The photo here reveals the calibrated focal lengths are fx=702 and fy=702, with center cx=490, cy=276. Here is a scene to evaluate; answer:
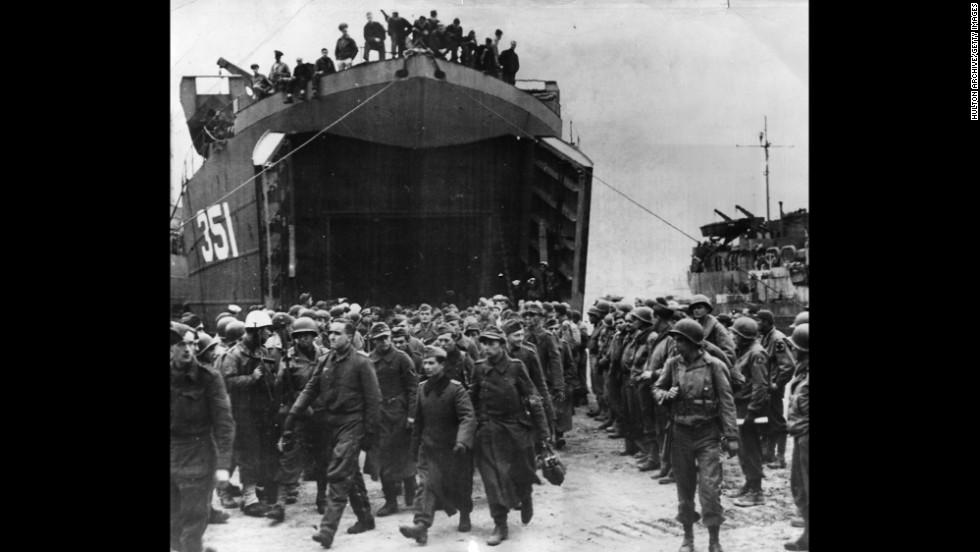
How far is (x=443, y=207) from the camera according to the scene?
291 inches

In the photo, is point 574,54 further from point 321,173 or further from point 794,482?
point 794,482

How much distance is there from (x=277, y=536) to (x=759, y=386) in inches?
156

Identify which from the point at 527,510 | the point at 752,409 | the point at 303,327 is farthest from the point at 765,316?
the point at 303,327

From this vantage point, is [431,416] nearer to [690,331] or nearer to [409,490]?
[409,490]

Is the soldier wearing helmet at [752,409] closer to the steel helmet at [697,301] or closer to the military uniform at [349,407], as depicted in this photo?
the steel helmet at [697,301]

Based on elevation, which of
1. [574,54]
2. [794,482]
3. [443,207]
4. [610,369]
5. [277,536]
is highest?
[574,54]

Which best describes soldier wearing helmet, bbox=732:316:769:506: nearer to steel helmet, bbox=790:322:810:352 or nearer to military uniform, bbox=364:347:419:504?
steel helmet, bbox=790:322:810:352

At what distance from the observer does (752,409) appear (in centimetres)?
562

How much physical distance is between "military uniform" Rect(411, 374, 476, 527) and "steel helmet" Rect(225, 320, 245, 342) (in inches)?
63.0

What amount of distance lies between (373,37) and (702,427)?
167 inches

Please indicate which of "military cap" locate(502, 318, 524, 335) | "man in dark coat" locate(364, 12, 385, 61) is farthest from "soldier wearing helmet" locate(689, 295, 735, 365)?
"man in dark coat" locate(364, 12, 385, 61)

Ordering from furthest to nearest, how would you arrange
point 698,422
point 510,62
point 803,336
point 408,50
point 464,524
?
point 408,50 → point 510,62 → point 464,524 → point 803,336 → point 698,422

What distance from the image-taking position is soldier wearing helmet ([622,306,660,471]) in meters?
6.34
